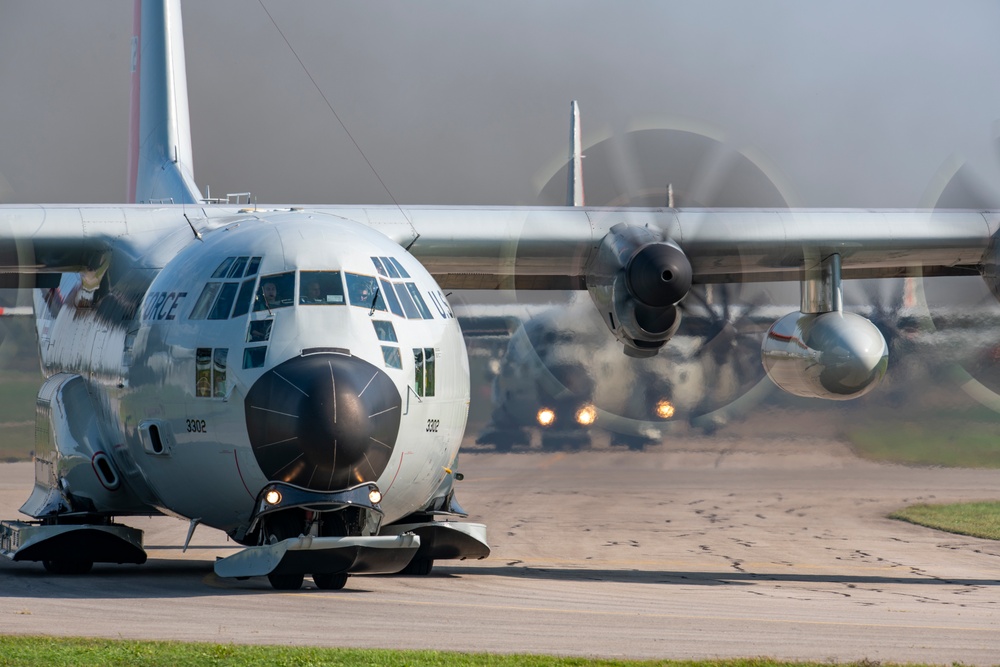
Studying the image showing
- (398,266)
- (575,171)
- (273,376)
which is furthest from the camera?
(575,171)

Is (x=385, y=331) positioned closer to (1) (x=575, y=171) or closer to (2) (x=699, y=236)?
(2) (x=699, y=236)

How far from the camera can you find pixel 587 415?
34562mm

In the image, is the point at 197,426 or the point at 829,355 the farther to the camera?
the point at 829,355

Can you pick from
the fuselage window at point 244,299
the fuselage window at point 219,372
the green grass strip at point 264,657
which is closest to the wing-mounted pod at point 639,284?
the fuselage window at point 244,299

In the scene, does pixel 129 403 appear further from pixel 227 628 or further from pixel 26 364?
pixel 26 364

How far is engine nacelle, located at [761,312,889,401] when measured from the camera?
17000 millimetres

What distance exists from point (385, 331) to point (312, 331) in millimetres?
729

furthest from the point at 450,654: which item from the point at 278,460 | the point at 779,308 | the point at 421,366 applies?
the point at 779,308

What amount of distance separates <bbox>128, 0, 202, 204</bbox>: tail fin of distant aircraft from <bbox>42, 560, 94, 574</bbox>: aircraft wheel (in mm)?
6804

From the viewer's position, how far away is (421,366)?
1224 centimetres

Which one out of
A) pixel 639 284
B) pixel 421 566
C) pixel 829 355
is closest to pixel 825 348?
pixel 829 355

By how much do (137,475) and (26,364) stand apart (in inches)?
682

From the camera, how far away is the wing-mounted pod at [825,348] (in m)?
17.0

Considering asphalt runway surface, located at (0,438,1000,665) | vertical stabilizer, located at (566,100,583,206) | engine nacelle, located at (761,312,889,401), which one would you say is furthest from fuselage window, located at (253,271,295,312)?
vertical stabilizer, located at (566,100,583,206)
